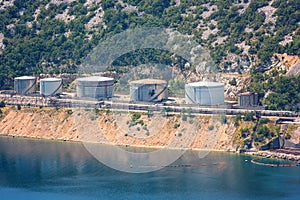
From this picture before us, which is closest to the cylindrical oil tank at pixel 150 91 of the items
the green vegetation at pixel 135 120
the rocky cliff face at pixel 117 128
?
the rocky cliff face at pixel 117 128

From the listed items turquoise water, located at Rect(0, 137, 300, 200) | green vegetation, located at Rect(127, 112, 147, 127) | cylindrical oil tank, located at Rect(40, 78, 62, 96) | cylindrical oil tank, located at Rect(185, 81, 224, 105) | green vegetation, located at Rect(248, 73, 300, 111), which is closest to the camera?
turquoise water, located at Rect(0, 137, 300, 200)

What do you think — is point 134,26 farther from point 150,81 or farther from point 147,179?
point 147,179

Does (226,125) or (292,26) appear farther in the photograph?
(292,26)

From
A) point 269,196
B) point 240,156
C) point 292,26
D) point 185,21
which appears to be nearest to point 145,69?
point 185,21

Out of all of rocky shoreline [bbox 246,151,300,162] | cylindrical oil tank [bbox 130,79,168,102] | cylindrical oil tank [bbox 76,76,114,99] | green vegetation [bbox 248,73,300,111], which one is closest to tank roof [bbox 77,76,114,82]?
cylindrical oil tank [bbox 76,76,114,99]

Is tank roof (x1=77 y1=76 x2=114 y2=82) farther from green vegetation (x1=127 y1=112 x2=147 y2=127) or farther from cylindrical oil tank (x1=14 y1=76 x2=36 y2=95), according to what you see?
A: green vegetation (x1=127 y1=112 x2=147 y2=127)

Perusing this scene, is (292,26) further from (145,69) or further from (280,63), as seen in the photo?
(145,69)
